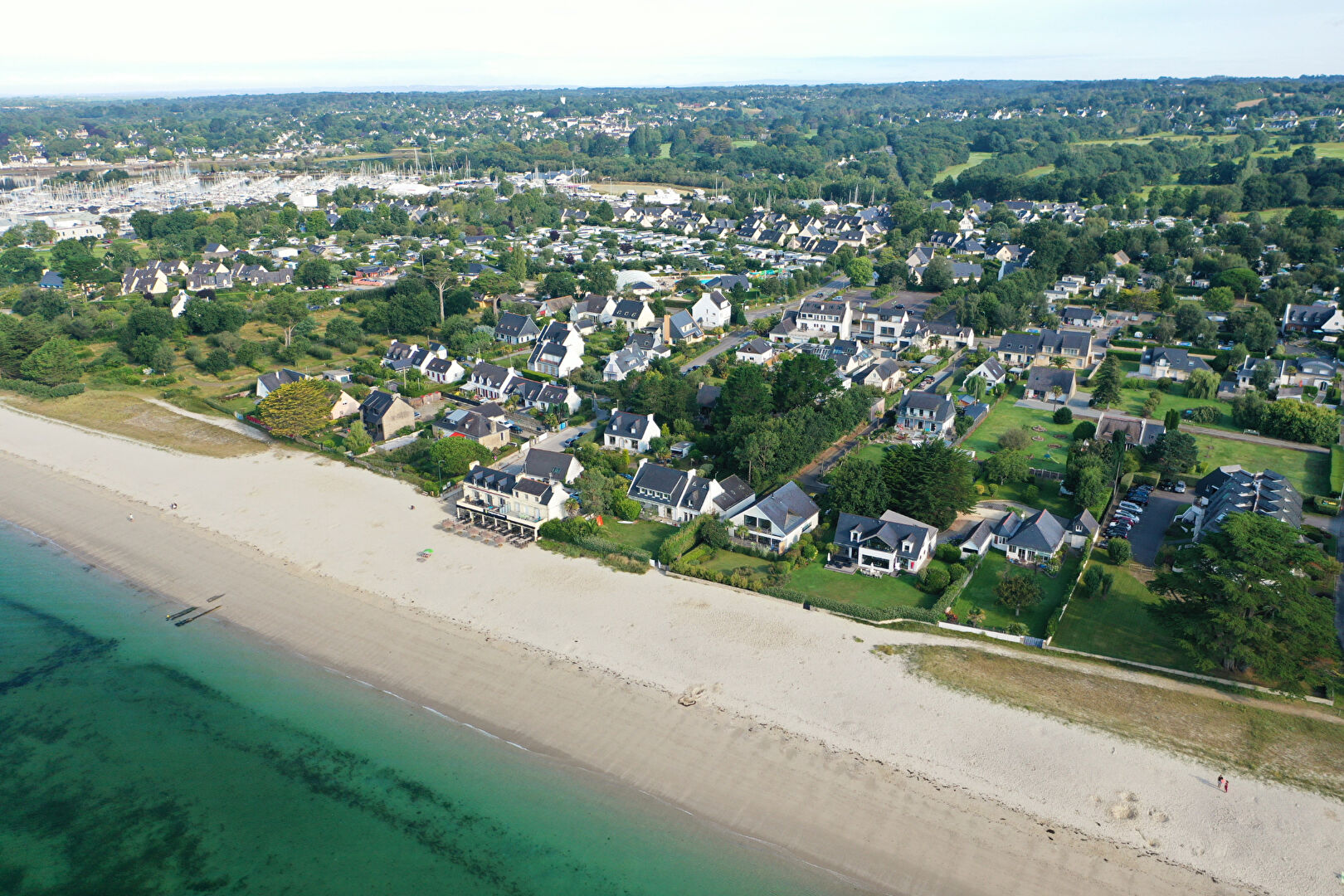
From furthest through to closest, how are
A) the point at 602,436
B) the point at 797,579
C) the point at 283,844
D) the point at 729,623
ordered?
the point at 602,436 → the point at 797,579 → the point at 729,623 → the point at 283,844

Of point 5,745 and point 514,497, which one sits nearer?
point 5,745

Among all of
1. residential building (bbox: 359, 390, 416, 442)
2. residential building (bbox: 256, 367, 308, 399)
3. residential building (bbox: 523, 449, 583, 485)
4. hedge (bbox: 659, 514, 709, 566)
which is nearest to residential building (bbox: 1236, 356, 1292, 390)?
hedge (bbox: 659, 514, 709, 566)

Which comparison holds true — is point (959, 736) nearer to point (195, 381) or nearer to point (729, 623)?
point (729, 623)

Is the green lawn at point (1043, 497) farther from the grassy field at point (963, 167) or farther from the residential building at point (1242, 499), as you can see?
the grassy field at point (963, 167)

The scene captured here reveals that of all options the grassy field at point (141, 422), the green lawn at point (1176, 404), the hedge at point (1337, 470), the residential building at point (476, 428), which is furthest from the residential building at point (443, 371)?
the hedge at point (1337, 470)

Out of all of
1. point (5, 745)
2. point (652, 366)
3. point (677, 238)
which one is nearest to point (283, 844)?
point (5, 745)

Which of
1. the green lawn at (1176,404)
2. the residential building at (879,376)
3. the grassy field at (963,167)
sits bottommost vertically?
the green lawn at (1176,404)
